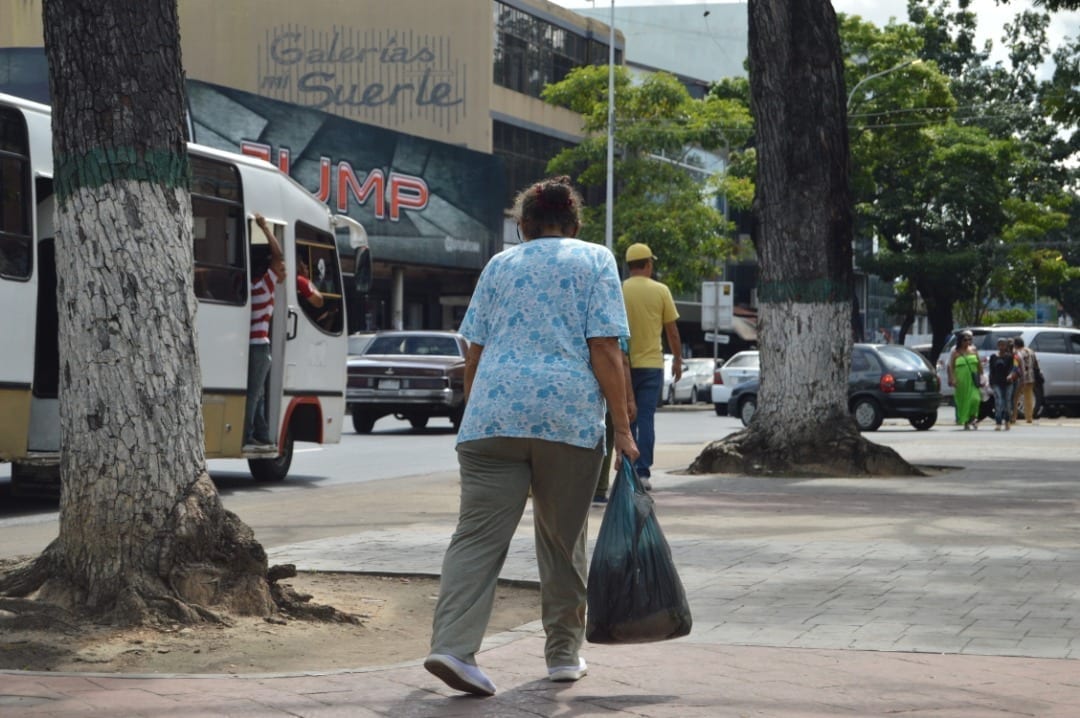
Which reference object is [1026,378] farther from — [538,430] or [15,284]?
[538,430]

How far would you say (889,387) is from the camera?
28516mm

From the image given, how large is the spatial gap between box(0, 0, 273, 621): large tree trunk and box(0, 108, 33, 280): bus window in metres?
5.38

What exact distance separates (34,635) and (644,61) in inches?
2838

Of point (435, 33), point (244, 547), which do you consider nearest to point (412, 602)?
point (244, 547)

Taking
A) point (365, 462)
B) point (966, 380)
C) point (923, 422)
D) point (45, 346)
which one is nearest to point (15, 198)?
point (45, 346)

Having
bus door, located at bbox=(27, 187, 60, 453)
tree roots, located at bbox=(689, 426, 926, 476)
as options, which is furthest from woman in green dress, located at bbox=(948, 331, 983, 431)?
bus door, located at bbox=(27, 187, 60, 453)

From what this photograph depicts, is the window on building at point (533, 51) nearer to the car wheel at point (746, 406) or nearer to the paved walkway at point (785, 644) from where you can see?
the car wheel at point (746, 406)

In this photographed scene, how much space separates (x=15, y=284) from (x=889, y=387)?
19178 mm

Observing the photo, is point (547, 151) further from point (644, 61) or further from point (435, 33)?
point (644, 61)

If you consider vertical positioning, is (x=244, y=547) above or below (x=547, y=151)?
below

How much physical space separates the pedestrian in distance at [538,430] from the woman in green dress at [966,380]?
24.8 m

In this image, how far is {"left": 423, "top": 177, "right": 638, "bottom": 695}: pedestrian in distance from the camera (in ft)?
18.1

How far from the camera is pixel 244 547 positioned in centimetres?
694

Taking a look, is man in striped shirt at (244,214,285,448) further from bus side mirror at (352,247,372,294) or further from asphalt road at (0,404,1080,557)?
bus side mirror at (352,247,372,294)
